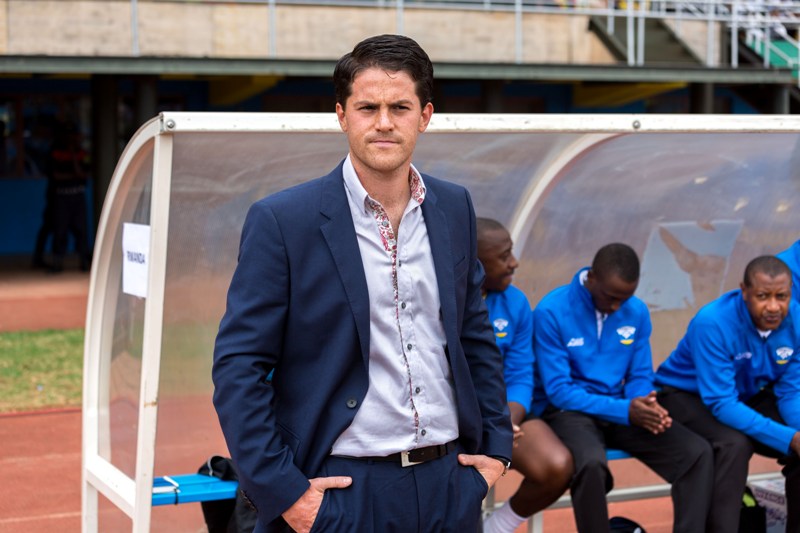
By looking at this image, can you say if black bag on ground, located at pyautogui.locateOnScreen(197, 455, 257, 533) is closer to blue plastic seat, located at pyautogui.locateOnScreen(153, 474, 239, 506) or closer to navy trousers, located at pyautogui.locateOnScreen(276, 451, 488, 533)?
blue plastic seat, located at pyautogui.locateOnScreen(153, 474, 239, 506)

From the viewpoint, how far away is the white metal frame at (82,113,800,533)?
367cm

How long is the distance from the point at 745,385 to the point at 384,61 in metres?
2.98

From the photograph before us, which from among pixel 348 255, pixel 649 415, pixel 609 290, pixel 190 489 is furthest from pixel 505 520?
pixel 348 255

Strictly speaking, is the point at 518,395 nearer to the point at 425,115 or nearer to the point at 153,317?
the point at 153,317

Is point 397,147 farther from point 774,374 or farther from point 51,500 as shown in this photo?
point 51,500

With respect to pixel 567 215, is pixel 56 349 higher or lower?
lower

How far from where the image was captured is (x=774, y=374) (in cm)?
488

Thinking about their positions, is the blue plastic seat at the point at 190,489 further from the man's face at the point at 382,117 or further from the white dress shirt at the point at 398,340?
the man's face at the point at 382,117

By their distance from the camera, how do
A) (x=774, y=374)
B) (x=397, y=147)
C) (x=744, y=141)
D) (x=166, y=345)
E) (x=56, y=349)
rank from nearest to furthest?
(x=397, y=147) → (x=166, y=345) → (x=774, y=374) → (x=744, y=141) → (x=56, y=349)

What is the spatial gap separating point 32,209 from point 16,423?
436 inches

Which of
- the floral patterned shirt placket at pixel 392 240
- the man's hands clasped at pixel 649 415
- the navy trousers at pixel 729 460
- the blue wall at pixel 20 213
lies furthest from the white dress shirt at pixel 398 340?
the blue wall at pixel 20 213

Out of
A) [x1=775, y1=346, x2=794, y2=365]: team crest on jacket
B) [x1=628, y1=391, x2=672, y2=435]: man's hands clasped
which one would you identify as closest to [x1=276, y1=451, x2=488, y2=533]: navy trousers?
[x1=628, y1=391, x2=672, y2=435]: man's hands clasped

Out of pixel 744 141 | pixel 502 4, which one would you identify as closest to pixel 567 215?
pixel 744 141

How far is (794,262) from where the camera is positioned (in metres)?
5.32
